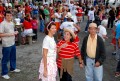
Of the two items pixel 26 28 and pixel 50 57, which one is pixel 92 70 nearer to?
pixel 50 57

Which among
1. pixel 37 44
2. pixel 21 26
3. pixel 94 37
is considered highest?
pixel 94 37

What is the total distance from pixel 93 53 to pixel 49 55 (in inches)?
39.0

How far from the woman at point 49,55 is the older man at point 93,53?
0.76 metres

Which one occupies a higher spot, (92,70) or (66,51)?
(66,51)

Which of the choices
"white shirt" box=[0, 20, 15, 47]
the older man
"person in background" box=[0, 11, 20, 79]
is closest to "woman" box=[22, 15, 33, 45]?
"person in background" box=[0, 11, 20, 79]

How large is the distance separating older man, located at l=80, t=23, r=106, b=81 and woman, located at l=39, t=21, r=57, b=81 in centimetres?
76

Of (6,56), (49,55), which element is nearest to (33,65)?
(6,56)

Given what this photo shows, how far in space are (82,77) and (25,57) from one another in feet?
9.32

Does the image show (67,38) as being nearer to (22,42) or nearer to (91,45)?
(91,45)

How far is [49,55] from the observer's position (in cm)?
456

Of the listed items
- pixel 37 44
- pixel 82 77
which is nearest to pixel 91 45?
pixel 82 77

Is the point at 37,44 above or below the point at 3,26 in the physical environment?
below

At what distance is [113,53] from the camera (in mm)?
9445

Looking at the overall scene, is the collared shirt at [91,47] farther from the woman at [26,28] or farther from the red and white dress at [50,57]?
the woman at [26,28]
